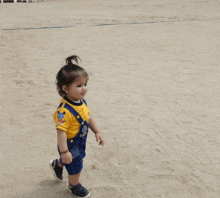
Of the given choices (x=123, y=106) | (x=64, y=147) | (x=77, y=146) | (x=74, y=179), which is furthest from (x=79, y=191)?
(x=123, y=106)

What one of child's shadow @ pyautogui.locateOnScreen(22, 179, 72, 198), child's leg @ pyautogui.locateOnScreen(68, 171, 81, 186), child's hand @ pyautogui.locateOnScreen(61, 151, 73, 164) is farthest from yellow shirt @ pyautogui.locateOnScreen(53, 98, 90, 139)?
child's shadow @ pyautogui.locateOnScreen(22, 179, 72, 198)

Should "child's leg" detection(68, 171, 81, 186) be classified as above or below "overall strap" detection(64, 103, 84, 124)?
below

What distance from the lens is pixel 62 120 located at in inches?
95.1

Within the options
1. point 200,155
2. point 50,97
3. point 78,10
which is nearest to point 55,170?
point 200,155

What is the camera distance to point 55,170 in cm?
305

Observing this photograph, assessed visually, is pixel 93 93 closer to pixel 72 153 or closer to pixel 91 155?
pixel 91 155

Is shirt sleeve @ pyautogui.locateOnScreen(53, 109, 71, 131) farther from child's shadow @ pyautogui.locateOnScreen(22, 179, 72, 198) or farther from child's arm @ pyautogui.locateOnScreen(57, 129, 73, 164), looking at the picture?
child's shadow @ pyautogui.locateOnScreen(22, 179, 72, 198)

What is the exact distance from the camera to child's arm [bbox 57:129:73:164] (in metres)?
2.42

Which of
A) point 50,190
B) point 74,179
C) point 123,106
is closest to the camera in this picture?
point 74,179

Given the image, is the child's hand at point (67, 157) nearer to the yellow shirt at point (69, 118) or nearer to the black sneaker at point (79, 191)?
the yellow shirt at point (69, 118)

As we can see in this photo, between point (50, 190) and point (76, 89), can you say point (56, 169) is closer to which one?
point (50, 190)

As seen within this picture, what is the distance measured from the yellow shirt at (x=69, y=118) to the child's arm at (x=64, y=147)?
0.05m

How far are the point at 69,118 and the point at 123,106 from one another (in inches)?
103

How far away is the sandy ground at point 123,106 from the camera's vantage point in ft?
10.5
